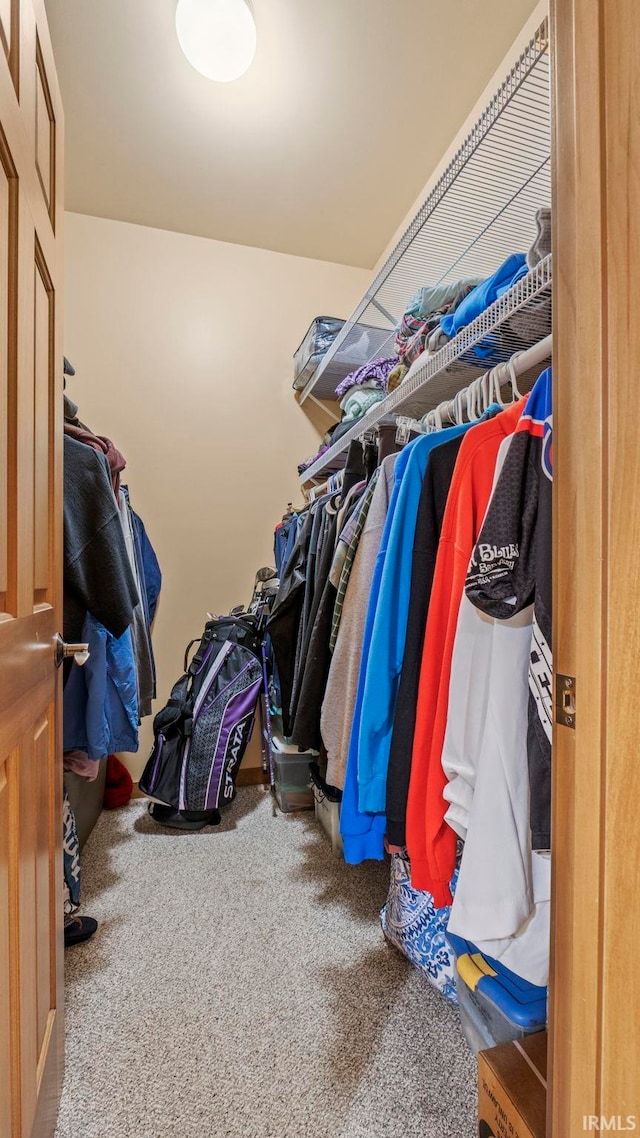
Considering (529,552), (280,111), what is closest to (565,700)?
(529,552)

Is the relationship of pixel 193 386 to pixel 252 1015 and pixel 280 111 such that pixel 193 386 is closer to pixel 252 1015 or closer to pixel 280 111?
pixel 280 111

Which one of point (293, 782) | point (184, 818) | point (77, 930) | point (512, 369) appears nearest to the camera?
point (512, 369)

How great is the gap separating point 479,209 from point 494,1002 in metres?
2.10

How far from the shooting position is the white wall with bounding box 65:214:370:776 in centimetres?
234

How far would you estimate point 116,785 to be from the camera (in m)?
2.14

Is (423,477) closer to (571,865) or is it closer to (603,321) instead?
(603,321)

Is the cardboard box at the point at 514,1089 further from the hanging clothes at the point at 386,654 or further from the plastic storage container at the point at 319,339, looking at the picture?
the plastic storage container at the point at 319,339

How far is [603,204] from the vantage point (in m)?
0.45

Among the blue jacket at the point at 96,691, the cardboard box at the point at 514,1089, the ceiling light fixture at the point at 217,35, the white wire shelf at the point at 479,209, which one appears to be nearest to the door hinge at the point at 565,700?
the cardboard box at the point at 514,1089

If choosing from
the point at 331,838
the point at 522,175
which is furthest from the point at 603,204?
the point at 331,838

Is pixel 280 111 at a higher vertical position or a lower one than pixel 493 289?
higher

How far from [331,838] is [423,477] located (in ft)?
4.74

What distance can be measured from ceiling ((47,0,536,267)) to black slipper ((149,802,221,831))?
A: 108 inches

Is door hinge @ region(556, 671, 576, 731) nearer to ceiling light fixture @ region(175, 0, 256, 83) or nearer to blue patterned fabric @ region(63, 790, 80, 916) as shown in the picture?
blue patterned fabric @ region(63, 790, 80, 916)
